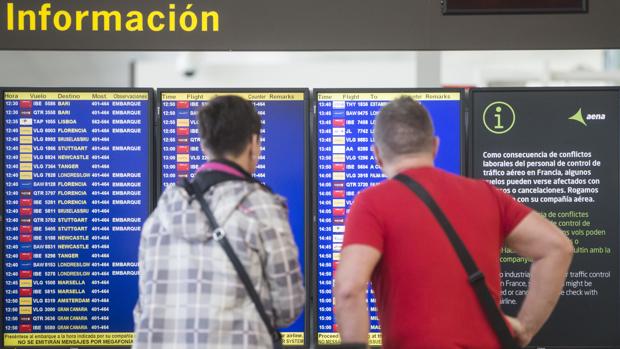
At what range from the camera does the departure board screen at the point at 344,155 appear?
3.82m

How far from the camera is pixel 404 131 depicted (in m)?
2.55

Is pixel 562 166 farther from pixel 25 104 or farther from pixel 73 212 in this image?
pixel 25 104

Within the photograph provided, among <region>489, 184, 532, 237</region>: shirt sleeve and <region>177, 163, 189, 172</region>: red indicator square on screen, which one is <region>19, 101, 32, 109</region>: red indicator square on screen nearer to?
<region>177, 163, 189, 172</region>: red indicator square on screen

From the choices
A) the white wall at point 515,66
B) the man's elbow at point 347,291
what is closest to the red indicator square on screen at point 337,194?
the man's elbow at point 347,291

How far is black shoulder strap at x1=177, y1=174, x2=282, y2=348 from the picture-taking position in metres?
2.35

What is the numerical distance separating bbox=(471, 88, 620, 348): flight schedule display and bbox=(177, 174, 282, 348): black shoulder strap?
175cm

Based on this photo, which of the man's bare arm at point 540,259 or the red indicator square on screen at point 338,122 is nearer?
the man's bare arm at point 540,259

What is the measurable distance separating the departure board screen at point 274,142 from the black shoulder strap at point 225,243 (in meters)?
1.35

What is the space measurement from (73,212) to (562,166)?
2.39m

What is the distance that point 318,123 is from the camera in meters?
3.82

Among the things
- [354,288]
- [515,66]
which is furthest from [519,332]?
[515,66]

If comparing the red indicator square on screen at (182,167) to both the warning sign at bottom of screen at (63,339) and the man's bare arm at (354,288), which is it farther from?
the man's bare arm at (354,288)

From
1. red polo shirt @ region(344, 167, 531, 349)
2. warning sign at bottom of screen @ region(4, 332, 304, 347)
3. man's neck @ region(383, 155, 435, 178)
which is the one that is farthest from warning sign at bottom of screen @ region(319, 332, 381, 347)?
man's neck @ region(383, 155, 435, 178)

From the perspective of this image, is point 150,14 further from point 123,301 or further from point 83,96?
point 123,301
